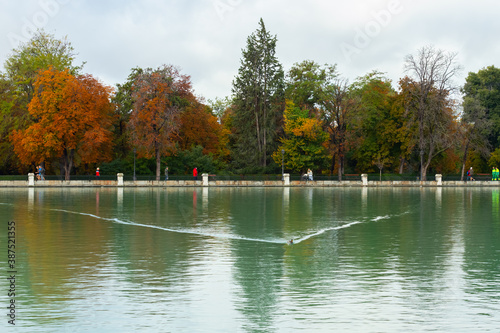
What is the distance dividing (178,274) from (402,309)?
437cm

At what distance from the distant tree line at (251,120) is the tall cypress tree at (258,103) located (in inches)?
5.4

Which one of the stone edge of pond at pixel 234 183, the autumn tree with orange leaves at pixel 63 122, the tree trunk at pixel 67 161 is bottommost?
the stone edge of pond at pixel 234 183

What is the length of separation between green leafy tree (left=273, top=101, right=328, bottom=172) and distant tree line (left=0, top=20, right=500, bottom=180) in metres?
0.13

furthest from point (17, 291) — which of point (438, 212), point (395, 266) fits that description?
point (438, 212)

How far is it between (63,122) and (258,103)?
78.1 feet

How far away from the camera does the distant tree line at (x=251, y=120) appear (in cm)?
6488

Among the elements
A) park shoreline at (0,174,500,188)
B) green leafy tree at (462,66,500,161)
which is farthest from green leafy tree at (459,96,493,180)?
park shoreline at (0,174,500,188)

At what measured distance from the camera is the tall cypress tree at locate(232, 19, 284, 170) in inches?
2913

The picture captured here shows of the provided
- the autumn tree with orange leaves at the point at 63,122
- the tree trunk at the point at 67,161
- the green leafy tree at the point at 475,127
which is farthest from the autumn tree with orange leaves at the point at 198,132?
the green leafy tree at the point at 475,127

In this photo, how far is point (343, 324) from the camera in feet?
26.9

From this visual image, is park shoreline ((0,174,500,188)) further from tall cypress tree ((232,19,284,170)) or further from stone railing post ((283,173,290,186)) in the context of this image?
tall cypress tree ((232,19,284,170))

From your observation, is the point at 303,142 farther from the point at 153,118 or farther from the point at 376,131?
the point at 153,118

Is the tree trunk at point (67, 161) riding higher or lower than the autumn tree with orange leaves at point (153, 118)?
lower

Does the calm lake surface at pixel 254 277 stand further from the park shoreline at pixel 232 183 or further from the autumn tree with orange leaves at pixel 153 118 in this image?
the autumn tree with orange leaves at pixel 153 118
